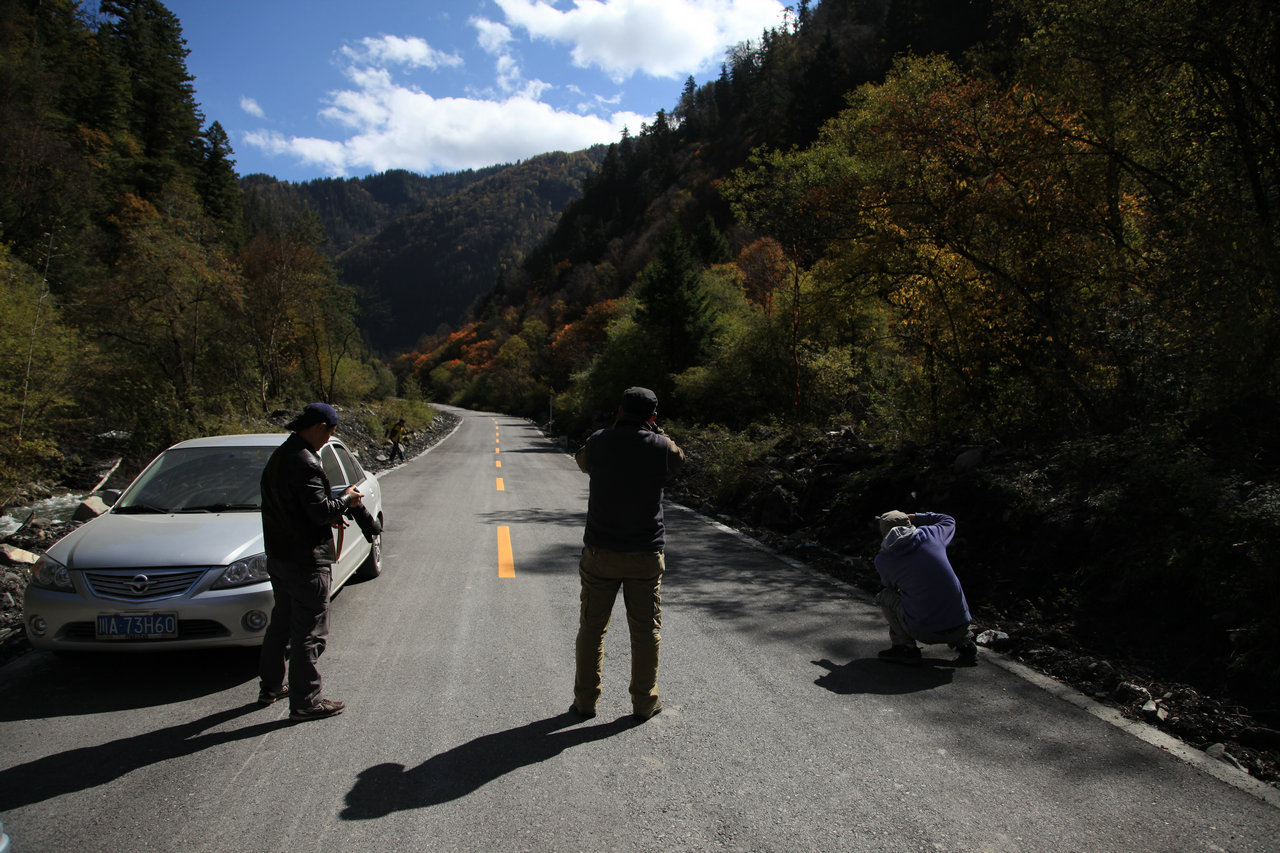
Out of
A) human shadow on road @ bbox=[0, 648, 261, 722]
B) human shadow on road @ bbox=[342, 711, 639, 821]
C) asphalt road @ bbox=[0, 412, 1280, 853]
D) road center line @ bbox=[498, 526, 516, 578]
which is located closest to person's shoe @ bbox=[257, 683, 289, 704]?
asphalt road @ bbox=[0, 412, 1280, 853]

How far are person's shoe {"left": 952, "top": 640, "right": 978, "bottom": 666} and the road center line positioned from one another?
4470 mm

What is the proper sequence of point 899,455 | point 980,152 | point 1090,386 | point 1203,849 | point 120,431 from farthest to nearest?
1. point 120,431
2. point 899,455
3. point 980,152
4. point 1090,386
5. point 1203,849

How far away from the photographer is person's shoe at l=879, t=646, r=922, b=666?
4.87m

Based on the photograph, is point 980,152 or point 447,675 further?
point 980,152

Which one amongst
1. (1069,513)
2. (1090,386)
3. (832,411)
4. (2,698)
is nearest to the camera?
(2,698)

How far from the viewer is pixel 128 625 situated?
4.29 meters

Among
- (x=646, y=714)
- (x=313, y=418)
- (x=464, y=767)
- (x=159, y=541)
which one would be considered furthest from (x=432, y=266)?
(x=464, y=767)

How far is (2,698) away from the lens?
4.18 m

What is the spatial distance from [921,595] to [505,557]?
5139 millimetres

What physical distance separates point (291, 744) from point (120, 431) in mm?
14913

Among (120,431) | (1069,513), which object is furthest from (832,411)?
(120,431)

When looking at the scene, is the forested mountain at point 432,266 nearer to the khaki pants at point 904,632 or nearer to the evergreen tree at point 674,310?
the evergreen tree at point 674,310

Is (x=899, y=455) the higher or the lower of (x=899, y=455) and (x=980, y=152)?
the lower

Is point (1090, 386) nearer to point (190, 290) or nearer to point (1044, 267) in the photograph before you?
point (1044, 267)
